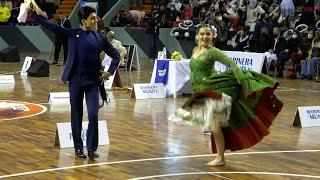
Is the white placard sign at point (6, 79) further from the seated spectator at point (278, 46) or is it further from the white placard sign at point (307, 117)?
the seated spectator at point (278, 46)

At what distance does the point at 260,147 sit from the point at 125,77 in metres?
10.4

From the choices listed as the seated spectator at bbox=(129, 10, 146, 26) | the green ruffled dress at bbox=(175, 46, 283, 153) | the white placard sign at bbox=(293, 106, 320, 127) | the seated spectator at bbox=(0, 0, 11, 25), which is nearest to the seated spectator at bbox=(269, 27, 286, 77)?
the seated spectator at bbox=(129, 10, 146, 26)

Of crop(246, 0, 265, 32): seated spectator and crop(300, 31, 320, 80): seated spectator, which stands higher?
crop(246, 0, 265, 32): seated spectator

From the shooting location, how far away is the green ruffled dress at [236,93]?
24.6ft

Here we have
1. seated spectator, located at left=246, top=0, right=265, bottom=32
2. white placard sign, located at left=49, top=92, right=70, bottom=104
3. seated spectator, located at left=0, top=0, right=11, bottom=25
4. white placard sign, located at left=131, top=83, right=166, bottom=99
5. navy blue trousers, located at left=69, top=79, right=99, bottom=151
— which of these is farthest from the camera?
seated spectator, located at left=0, top=0, right=11, bottom=25

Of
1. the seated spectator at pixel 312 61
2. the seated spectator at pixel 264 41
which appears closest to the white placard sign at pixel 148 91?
the seated spectator at pixel 312 61

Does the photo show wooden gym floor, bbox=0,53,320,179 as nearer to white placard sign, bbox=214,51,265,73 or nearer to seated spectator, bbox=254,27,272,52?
white placard sign, bbox=214,51,265,73

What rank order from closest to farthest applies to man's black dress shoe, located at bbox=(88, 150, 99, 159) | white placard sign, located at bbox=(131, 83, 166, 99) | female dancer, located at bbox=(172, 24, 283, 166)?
1. female dancer, located at bbox=(172, 24, 283, 166)
2. man's black dress shoe, located at bbox=(88, 150, 99, 159)
3. white placard sign, located at bbox=(131, 83, 166, 99)

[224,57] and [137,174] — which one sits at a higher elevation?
[224,57]

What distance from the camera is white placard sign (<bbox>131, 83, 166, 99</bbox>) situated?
14.1 meters

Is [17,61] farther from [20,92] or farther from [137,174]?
[137,174]

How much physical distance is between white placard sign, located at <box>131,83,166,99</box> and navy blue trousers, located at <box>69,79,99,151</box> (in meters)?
6.30

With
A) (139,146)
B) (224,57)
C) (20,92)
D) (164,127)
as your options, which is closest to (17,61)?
(20,92)

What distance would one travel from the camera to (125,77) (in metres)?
19.1
